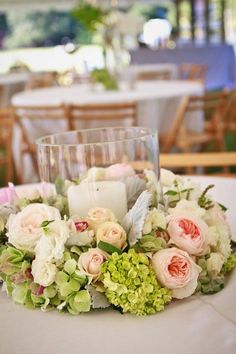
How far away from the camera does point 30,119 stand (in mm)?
3314

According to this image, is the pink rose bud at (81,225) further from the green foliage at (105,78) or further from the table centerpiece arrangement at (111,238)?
the green foliage at (105,78)

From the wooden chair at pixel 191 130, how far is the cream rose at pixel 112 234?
2.59 meters

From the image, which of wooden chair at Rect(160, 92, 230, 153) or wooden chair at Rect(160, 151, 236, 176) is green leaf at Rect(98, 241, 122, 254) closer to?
wooden chair at Rect(160, 151, 236, 176)

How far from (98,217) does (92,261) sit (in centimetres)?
9

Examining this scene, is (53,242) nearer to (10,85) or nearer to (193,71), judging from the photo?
(10,85)

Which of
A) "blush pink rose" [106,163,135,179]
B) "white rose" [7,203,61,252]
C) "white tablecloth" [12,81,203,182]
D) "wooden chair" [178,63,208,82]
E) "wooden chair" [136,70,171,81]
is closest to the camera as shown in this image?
"white rose" [7,203,61,252]

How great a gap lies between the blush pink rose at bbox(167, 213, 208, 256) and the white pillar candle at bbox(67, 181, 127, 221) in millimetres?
97

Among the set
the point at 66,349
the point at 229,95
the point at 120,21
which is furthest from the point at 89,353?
the point at 120,21

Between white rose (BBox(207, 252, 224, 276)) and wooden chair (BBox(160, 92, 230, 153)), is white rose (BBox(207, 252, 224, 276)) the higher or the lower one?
the higher one

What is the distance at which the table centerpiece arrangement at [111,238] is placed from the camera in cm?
75

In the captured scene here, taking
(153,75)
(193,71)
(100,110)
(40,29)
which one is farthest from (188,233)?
(40,29)

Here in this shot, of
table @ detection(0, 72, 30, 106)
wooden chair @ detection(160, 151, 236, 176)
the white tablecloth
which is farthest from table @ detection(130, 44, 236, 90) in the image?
wooden chair @ detection(160, 151, 236, 176)

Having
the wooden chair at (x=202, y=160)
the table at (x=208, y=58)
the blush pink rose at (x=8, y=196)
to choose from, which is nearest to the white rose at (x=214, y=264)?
the blush pink rose at (x=8, y=196)

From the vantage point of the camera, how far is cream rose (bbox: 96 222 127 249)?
778mm
